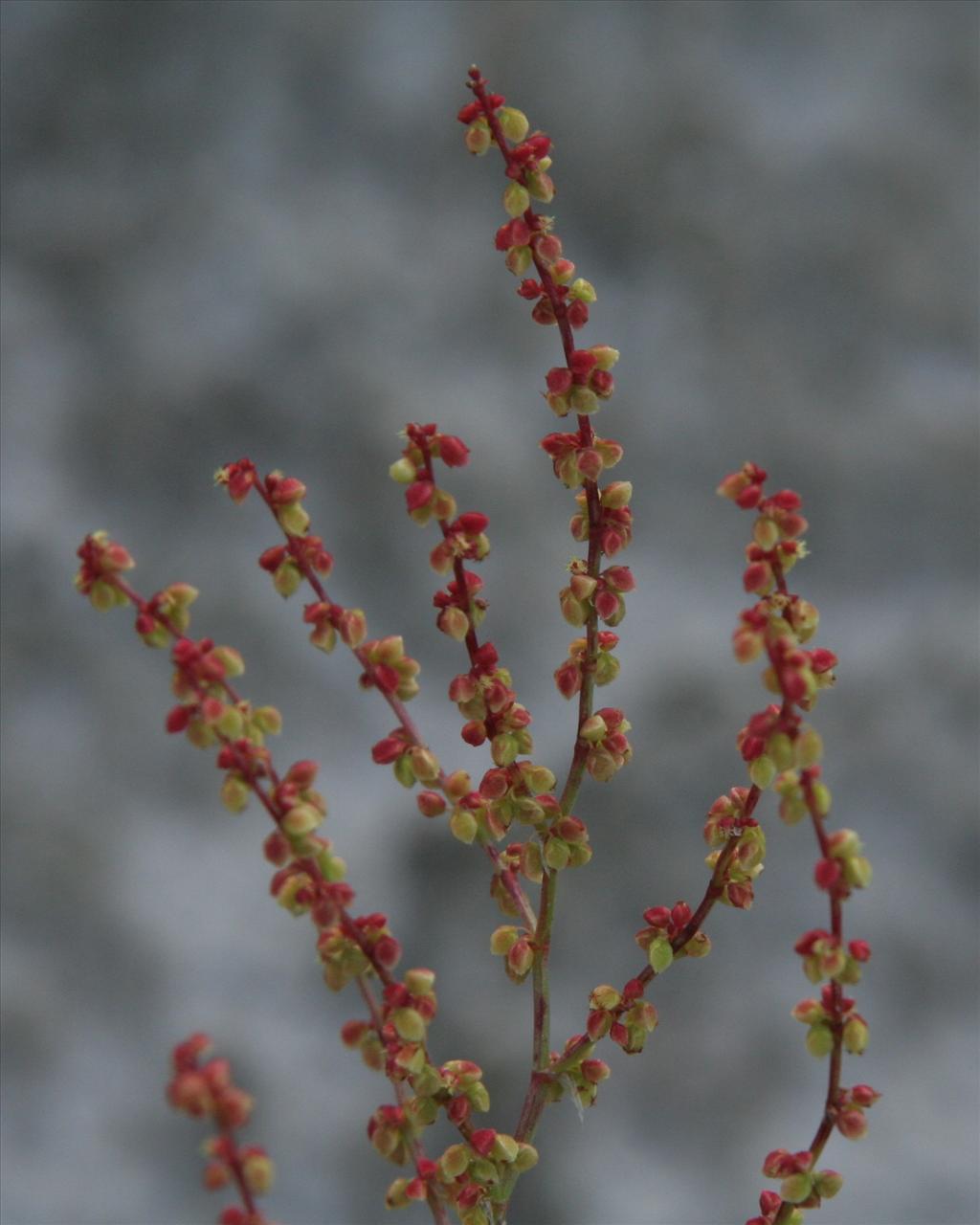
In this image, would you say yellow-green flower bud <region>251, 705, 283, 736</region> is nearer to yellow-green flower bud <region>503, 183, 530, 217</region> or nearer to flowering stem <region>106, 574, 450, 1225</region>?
Answer: flowering stem <region>106, 574, 450, 1225</region>

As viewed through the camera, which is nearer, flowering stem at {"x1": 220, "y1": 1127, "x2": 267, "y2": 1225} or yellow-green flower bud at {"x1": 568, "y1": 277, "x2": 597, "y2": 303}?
flowering stem at {"x1": 220, "y1": 1127, "x2": 267, "y2": 1225}

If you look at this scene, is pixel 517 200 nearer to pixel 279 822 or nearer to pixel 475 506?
pixel 279 822

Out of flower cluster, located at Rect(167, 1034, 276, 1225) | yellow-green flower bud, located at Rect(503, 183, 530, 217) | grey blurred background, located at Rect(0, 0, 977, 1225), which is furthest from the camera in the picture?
grey blurred background, located at Rect(0, 0, 977, 1225)

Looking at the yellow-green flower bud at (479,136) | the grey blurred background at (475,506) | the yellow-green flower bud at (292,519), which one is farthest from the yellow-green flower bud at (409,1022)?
the grey blurred background at (475,506)

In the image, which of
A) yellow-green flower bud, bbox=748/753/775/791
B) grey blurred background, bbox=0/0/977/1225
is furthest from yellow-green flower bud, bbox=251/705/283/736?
grey blurred background, bbox=0/0/977/1225

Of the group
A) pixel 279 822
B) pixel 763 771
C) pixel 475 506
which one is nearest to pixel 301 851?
pixel 279 822

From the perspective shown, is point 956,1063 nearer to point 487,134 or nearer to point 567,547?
point 567,547
